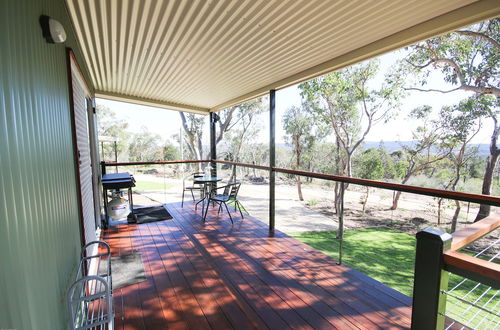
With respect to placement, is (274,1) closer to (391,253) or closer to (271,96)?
(271,96)

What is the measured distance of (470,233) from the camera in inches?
39.4

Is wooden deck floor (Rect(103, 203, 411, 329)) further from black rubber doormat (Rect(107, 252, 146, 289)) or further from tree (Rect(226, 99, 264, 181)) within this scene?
tree (Rect(226, 99, 264, 181))

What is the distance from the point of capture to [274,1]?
1.92 m

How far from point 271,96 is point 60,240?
11.4ft

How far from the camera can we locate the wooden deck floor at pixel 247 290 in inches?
77.4

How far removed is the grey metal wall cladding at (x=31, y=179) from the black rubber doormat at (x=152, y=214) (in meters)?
3.20

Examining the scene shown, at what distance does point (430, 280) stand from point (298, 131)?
41.9ft

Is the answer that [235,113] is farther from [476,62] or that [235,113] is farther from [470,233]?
[470,233]

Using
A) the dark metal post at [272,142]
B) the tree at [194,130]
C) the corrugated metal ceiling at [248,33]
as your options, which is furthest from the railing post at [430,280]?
the tree at [194,130]

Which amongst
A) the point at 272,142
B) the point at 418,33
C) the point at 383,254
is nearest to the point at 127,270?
the point at 272,142

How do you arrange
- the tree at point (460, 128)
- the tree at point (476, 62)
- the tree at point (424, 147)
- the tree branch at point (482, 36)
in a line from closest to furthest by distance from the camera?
1. the tree branch at point (482, 36)
2. the tree at point (476, 62)
3. the tree at point (460, 128)
4. the tree at point (424, 147)

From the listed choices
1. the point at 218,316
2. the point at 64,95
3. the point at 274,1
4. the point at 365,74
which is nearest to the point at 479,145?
the point at 365,74

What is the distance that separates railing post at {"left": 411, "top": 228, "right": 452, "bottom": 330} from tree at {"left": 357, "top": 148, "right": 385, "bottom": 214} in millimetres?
11154

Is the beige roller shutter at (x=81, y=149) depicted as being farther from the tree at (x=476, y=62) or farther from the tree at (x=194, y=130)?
the tree at (x=194, y=130)
